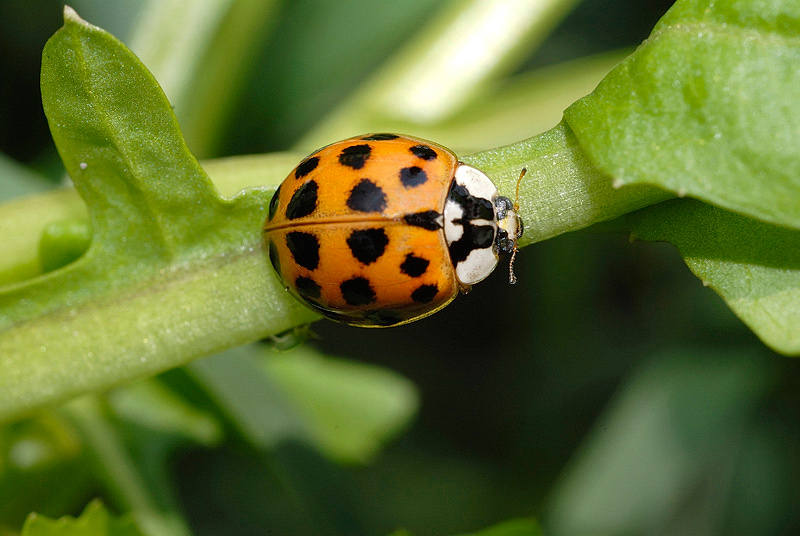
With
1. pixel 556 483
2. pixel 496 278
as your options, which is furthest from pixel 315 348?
pixel 556 483

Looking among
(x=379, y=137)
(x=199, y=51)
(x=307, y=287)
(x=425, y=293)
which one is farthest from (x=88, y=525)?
(x=199, y=51)

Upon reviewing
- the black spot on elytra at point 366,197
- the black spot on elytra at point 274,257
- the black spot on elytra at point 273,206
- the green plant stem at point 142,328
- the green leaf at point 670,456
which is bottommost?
the green leaf at point 670,456

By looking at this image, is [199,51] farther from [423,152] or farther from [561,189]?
[561,189]

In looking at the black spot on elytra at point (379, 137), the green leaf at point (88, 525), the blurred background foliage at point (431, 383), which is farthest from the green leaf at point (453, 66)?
the green leaf at point (88, 525)

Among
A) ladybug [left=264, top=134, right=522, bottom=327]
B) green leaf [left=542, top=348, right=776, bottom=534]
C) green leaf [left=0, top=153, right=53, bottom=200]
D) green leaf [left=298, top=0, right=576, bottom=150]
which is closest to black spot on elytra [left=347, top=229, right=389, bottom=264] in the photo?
ladybug [left=264, top=134, right=522, bottom=327]

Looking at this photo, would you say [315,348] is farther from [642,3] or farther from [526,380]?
[642,3]

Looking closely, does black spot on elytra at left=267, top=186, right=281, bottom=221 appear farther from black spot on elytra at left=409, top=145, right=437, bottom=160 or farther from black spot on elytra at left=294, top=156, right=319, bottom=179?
black spot on elytra at left=409, top=145, right=437, bottom=160

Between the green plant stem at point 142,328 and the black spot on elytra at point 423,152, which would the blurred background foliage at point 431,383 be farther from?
the black spot on elytra at point 423,152
